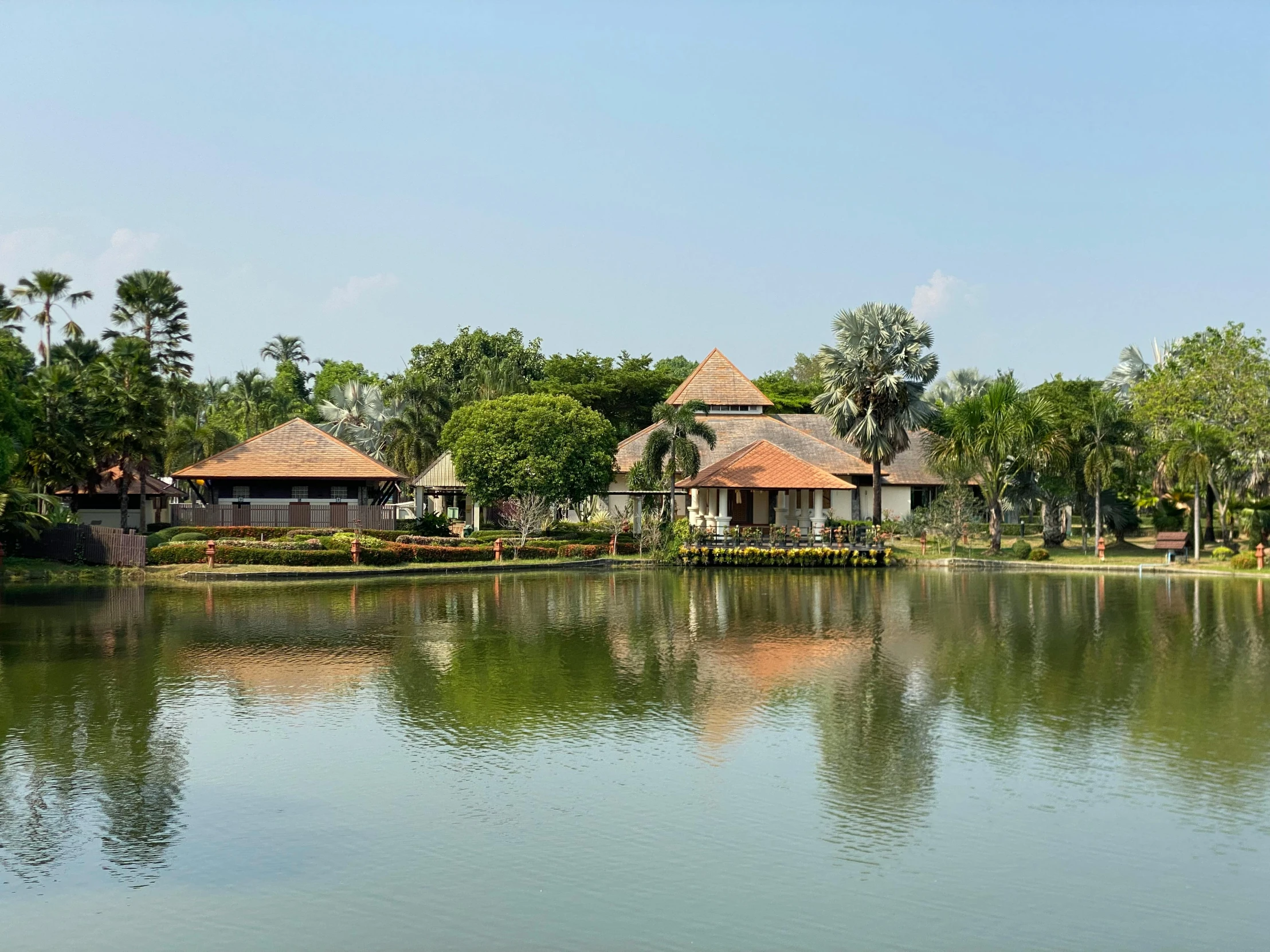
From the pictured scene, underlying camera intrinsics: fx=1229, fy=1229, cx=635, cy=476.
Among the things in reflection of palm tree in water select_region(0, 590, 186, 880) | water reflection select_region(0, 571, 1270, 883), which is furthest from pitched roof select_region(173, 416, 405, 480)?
reflection of palm tree in water select_region(0, 590, 186, 880)

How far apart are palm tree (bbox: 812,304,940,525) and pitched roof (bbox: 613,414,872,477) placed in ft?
16.2

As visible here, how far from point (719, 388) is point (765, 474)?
15495 mm

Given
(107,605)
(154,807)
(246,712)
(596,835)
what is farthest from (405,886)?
(107,605)

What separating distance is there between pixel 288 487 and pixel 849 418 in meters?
23.1

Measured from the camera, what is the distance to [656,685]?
1927 centimetres

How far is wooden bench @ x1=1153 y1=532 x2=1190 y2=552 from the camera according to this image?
147 feet

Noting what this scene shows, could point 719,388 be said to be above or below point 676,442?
above

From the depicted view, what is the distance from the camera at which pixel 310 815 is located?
1235 centimetres

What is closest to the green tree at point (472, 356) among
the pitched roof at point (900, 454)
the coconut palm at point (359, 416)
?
the coconut palm at point (359, 416)

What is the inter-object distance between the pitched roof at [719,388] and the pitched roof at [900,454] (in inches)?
84.2

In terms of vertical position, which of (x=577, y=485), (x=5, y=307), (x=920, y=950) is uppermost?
(x=5, y=307)

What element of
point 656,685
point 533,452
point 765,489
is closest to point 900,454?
point 765,489

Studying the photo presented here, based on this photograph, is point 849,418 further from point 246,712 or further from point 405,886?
point 405,886

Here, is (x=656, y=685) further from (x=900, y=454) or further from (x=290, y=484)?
(x=900, y=454)
